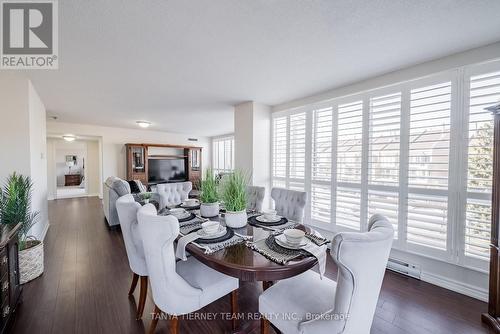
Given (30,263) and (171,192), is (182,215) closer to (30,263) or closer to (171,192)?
(171,192)

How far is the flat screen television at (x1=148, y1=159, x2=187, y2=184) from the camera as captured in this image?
6949mm

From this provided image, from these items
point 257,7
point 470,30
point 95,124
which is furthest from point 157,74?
point 95,124

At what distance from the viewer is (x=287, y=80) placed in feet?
8.84

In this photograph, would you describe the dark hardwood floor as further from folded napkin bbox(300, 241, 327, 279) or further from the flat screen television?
the flat screen television

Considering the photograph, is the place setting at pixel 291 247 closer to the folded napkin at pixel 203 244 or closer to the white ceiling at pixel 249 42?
the folded napkin at pixel 203 244

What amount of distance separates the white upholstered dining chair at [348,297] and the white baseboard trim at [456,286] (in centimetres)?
179

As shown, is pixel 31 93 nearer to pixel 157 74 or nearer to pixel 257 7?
pixel 157 74

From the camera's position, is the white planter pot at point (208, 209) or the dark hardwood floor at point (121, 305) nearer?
the dark hardwood floor at point (121, 305)

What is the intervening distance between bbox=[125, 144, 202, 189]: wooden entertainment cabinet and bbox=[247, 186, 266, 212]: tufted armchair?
11.1 ft

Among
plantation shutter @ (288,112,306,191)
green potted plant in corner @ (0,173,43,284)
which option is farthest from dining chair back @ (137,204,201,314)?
plantation shutter @ (288,112,306,191)

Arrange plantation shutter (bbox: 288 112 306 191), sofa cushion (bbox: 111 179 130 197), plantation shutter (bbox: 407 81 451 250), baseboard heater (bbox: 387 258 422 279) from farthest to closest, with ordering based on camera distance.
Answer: sofa cushion (bbox: 111 179 130 197) → plantation shutter (bbox: 288 112 306 191) → baseboard heater (bbox: 387 258 422 279) → plantation shutter (bbox: 407 81 451 250)

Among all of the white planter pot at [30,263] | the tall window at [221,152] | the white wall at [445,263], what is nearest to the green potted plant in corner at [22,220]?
the white planter pot at [30,263]

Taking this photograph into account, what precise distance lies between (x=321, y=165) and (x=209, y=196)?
1.92 metres

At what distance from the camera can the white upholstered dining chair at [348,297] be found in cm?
91
